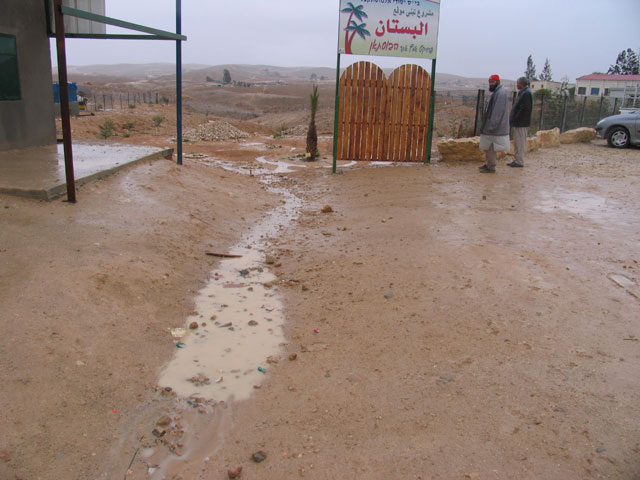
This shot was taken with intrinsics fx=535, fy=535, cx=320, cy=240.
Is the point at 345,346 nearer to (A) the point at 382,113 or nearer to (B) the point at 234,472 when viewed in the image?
(B) the point at 234,472

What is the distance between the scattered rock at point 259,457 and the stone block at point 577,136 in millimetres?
16400

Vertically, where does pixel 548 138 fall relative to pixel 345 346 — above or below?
above

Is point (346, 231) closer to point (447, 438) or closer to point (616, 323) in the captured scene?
point (616, 323)

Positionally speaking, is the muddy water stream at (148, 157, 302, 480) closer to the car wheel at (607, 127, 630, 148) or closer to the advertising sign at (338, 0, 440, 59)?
the advertising sign at (338, 0, 440, 59)

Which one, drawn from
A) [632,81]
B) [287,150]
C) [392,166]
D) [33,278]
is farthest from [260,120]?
[632,81]

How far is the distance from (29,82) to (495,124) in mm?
8550

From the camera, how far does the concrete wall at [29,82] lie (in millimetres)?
8852

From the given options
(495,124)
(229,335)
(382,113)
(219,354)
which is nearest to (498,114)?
(495,124)

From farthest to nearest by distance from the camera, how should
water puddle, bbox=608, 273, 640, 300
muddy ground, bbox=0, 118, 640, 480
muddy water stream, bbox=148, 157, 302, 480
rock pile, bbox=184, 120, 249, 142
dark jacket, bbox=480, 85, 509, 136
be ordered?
rock pile, bbox=184, 120, 249, 142 < dark jacket, bbox=480, 85, 509, 136 < water puddle, bbox=608, 273, 640, 300 < muddy water stream, bbox=148, 157, 302, 480 < muddy ground, bbox=0, 118, 640, 480

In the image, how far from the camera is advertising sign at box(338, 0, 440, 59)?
1055 centimetres

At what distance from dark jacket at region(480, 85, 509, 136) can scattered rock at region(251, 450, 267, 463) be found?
9008mm

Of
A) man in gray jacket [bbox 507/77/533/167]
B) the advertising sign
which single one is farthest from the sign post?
man in gray jacket [bbox 507/77/533/167]

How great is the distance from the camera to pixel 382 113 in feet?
36.7

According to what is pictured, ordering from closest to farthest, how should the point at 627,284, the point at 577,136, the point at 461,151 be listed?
the point at 627,284 < the point at 461,151 < the point at 577,136
